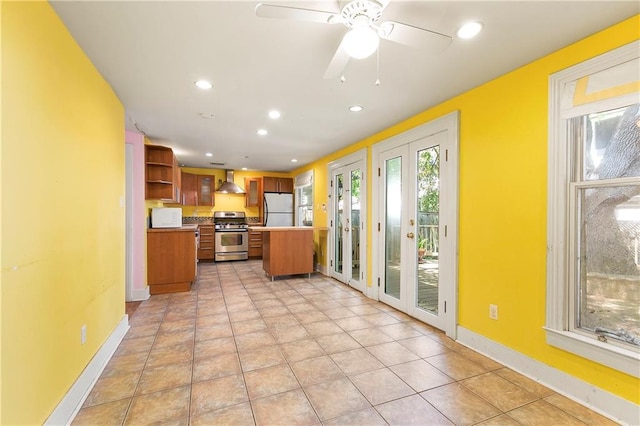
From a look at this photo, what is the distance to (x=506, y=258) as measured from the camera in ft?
7.56

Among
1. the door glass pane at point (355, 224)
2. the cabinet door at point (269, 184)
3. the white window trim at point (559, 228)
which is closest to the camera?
the white window trim at point (559, 228)

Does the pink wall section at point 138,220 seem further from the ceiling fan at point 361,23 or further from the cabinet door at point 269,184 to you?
the cabinet door at point 269,184

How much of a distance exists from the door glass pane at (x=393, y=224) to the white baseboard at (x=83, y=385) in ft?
10.1

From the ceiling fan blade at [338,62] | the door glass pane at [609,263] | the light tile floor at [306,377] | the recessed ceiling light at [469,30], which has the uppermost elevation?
the recessed ceiling light at [469,30]

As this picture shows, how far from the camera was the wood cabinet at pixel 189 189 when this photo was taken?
22.6 feet

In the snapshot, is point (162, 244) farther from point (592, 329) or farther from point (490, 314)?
point (592, 329)

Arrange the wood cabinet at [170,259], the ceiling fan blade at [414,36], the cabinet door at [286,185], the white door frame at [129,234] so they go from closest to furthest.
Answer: the ceiling fan blade at [414,36]
the white door frame at [129,234]
the wood cabinet at [170,259]
the cabinet door at [286,185]

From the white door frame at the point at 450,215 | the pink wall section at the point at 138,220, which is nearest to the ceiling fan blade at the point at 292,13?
the white door frame at the point at 450,215

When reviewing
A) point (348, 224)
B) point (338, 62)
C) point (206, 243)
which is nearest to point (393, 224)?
point (348, 224)

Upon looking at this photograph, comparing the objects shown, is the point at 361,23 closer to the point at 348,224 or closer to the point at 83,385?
the point at 83,385

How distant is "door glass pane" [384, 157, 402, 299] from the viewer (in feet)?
11.9

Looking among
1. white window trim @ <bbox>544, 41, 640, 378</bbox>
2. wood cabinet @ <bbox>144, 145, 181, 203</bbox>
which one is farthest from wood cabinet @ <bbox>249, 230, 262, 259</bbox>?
white window trim @ <bbox>544, 41, 640, 378</bbox>

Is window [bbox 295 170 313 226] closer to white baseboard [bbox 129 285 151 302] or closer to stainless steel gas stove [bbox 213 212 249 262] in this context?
stainless steel gas stove [bbox 213 212 249 262]

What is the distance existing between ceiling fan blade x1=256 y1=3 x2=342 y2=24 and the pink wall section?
138 inches
